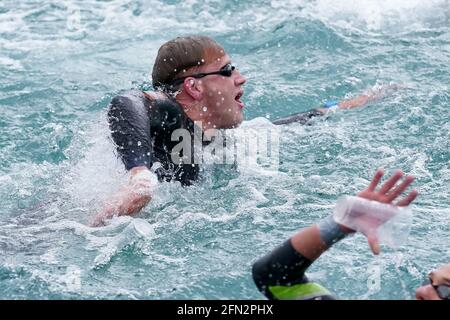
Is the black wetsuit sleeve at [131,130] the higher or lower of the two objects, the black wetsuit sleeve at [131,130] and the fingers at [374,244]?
the lower

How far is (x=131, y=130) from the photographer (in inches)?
200

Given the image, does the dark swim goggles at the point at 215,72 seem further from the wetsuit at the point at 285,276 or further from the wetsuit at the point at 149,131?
the wetsuit at the point at 285,276

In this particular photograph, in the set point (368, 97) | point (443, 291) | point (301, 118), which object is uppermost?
point (443, 291)

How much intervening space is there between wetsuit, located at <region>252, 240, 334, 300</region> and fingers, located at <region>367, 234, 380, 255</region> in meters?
0.28

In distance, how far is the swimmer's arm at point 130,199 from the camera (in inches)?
190

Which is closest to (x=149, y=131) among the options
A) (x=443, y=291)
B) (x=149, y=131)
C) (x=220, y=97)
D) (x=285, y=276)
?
(x=149, y=131)

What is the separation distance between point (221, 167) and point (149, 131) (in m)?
1.02

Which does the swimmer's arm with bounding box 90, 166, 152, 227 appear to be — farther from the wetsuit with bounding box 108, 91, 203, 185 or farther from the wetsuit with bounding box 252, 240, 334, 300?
the wetsuit with bounding box 252, 240, 334, 300

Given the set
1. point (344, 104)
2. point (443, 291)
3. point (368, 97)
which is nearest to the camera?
point (443, 291)

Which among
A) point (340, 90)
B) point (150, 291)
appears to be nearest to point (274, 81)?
point (340, 90)

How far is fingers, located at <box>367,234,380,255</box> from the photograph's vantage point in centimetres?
294

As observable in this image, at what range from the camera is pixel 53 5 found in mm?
11328

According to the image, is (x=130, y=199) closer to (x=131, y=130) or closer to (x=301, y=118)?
(x=131, y=130)

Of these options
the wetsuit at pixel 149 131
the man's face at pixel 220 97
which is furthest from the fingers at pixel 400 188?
the man's face at pixel 220 97
